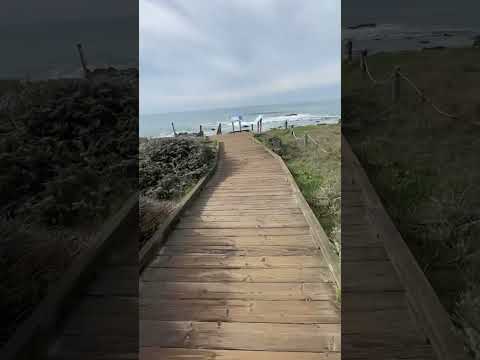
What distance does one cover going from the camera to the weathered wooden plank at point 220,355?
131 cm

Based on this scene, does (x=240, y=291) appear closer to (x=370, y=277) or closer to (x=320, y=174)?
(x=370, y=277)

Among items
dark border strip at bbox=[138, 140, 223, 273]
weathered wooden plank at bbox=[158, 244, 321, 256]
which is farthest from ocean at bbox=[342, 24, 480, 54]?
weathered wooden plank at bbox=[158, 244, 321, 256]

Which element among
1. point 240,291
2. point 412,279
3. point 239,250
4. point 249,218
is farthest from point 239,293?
point 249,218

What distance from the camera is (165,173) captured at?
527cm

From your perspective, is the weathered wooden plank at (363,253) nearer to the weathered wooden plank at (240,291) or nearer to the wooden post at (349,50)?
the weathered wooden plank at (240,291)

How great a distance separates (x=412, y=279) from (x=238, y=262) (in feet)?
3.65

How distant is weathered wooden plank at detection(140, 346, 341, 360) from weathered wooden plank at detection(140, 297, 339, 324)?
174 millimetres

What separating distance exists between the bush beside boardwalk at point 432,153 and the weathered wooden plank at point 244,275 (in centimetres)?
74

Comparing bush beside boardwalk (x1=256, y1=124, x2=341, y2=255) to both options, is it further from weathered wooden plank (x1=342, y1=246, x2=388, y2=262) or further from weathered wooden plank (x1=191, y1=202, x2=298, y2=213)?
weathered wooden plank (x1=342, y1=246, x2=388, y2=262)

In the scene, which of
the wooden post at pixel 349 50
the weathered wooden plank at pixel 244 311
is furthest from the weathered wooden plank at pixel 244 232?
the wooden post at pixel 349 50

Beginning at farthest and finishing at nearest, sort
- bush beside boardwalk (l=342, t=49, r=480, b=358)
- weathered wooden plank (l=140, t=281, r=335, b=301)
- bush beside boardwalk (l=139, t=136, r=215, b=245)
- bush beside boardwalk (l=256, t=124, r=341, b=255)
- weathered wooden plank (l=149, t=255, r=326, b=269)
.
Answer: bush beside boardwalk (l=139, t=136, r=215, b=245), bush beside boardwalk (l=256, t=124, r=341, b=255), weathered wooden plank (l=149, t=255, r=326, b=269), weathered wooden plank (l=140, t=281, r=335, b=301), bush beside boardwalk (l=342, t=49, r=480, b=358)

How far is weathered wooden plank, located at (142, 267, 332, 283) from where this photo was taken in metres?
1.86

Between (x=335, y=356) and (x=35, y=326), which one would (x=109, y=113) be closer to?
(x=35, y=326)

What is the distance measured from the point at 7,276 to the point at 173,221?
76.0 inches
